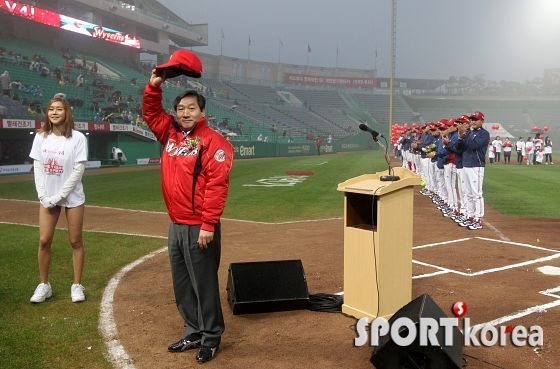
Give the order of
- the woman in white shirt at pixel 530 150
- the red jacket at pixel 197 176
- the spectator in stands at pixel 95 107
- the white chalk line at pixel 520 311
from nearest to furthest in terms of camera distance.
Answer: the red jacket at pixel 197 176, the white chalk line at pixel 520 311, the spectator in stands at pixel 95 107, the woman in white shirt at pixel 530 150

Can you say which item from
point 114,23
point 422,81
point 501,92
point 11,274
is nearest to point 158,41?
point 114,23

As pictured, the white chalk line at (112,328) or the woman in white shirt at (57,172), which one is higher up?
the woman in white shirt at (57,172)

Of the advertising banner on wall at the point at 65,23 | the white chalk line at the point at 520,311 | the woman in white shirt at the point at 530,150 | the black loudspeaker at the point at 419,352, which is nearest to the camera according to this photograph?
the black loudspeaker at the point at 419,352

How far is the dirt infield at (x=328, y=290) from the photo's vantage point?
13.6 ft

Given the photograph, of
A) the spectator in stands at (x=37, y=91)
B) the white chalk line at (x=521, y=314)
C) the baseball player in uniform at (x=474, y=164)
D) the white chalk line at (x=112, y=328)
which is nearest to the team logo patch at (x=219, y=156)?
the white chalk line at (x=112, y=328)

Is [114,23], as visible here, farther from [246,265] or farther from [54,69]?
[246,265]

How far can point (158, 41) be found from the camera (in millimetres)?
53312

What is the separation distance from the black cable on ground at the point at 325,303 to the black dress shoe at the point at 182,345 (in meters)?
1.46

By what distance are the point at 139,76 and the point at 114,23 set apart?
6.41 metres

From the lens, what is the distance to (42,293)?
554 cm

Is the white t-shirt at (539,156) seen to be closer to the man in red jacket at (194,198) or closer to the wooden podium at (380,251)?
the wooden podium at (380,251)

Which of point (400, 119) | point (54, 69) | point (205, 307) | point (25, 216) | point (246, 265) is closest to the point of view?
point (205, 307)

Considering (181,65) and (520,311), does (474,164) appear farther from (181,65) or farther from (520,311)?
(181,65)

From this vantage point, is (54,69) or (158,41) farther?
(158,41)
